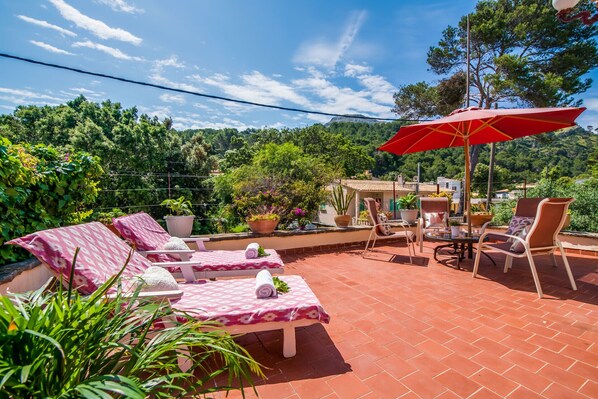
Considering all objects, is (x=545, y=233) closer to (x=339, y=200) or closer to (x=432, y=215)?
(x=432, y=215)

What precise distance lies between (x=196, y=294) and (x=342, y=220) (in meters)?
4.38

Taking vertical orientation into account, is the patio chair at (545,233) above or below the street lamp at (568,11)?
below

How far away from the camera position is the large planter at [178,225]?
4633mm

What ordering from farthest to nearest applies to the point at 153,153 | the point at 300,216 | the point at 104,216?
the point at 153,153, the point at 300,216, the point at 104,216

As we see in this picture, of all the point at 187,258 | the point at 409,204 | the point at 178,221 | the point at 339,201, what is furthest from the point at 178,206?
the point at 409,204

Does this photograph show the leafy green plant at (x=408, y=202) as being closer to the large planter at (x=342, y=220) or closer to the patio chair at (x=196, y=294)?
the large planter at (x=342, y=220)

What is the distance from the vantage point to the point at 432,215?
5230 millimetres

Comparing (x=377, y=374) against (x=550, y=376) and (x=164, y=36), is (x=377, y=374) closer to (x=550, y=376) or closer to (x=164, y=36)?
(x=550, y=376)

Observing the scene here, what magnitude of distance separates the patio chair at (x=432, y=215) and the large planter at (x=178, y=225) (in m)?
4.18

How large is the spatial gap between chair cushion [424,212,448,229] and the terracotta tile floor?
1590 mm

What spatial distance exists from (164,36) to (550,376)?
7249 mm

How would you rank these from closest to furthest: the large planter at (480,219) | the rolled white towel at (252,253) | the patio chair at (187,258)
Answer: the patio chair at (187,258) < the rolled white towel at (252,253) < the large planter at (480,219)

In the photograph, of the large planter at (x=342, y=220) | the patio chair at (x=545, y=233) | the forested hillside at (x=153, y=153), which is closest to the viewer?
the patio chair at (x=545, y=233)

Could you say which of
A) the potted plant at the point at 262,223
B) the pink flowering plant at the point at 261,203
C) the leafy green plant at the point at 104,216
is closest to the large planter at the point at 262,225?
the potted plant at the point at 262,223
